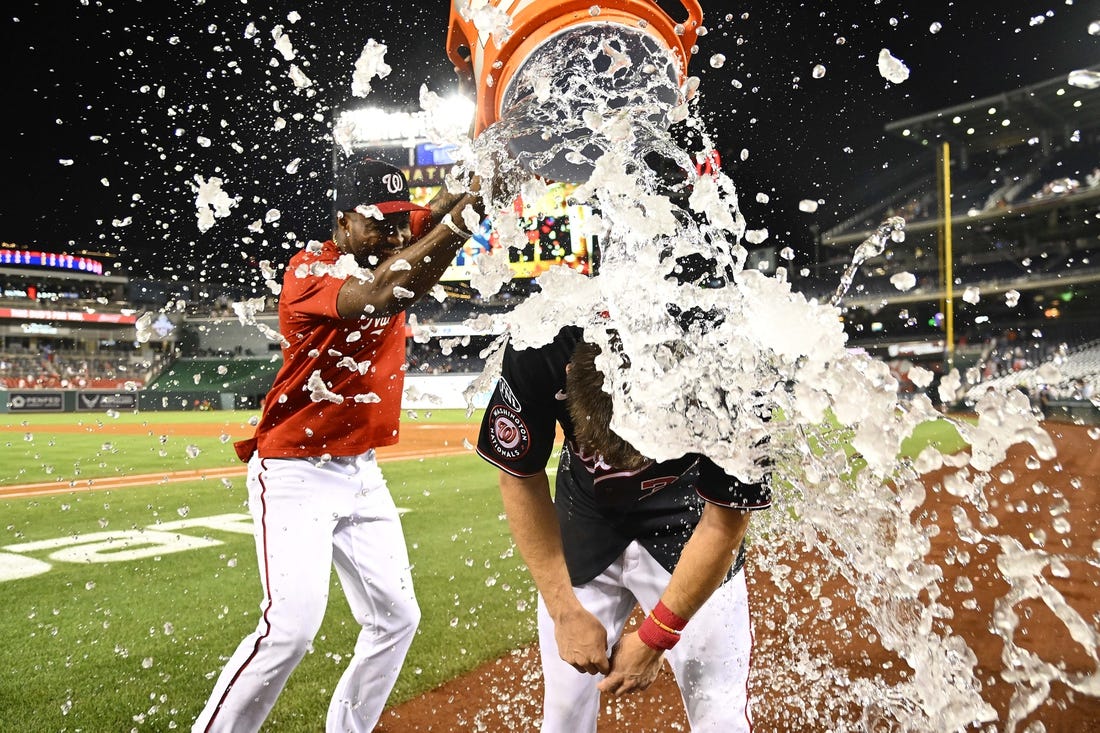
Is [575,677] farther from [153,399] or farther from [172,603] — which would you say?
[153,399]

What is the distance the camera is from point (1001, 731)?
2807mm

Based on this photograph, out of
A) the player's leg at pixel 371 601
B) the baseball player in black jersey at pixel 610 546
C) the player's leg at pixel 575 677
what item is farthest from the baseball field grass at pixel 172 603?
the baseball player in black jersey at pixel 610 546

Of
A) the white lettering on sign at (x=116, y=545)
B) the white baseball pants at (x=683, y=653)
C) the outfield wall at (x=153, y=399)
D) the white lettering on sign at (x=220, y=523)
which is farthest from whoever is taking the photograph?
the outfield wall at (x=153, y=399)

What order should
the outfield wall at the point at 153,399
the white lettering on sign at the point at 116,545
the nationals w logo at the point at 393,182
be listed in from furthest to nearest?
the outfield wall at the point at 153,399 < the white lettering on sign at the point at 116,545 < the nationals w logo at the point at 393,182

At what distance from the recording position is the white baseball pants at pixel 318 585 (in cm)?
218

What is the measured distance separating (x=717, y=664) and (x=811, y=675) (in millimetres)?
1953

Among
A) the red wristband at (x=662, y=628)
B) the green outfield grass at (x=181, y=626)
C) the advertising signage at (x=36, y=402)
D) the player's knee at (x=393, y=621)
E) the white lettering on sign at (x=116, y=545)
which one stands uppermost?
the red wristband at (x=662, y=628)

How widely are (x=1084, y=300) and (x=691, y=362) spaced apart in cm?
3719

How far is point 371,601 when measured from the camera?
2641 mm

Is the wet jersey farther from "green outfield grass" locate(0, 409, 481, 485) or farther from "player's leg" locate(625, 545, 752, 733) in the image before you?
"green outfield grass" locate(0, 409, 481, 485)

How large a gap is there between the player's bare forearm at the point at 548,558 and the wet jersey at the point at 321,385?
988 millimetres

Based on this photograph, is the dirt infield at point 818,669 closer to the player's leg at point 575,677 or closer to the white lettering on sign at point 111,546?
the player's leg at point 575,677

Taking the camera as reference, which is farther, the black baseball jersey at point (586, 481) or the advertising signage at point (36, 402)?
the advertising signage at point (36, 402)

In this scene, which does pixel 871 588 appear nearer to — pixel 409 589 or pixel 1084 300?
pixel 409 589
